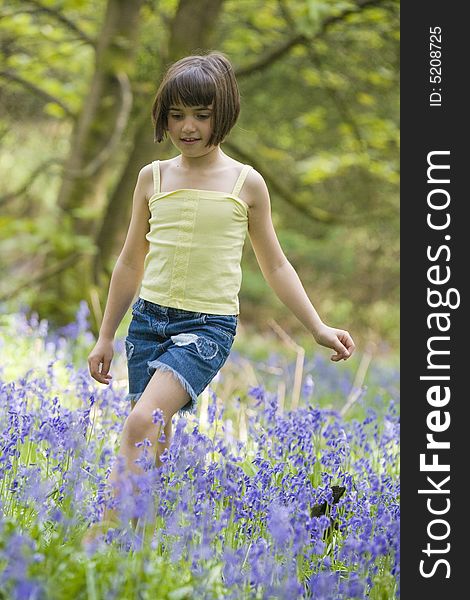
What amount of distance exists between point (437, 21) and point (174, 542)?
189 centimetres

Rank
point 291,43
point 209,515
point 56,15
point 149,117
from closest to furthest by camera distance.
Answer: point 209,515 < point 149,117 < point 56,15 < point 291,43

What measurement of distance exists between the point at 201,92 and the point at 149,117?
3.84 meters

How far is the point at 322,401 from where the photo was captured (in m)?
6.25

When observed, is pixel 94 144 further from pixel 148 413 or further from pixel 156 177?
pixel 148 413

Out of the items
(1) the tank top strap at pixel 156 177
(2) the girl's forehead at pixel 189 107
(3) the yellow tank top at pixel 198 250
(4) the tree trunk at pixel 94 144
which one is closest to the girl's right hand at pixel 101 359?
(3) the yellow tank top at pixel 198 250

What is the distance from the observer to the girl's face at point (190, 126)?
282cm

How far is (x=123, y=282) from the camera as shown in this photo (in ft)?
10.2

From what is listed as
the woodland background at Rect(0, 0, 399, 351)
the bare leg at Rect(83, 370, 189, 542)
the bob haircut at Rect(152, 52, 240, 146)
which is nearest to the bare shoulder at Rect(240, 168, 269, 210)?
the bob haircut at Rect(152, 52, 240, 146)

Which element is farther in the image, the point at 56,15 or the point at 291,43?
the point at 291,43

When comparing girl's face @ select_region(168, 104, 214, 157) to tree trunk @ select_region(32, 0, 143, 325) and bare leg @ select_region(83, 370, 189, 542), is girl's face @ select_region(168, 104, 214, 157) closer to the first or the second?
bare leg @ select_region(83, 370, 189, 542)

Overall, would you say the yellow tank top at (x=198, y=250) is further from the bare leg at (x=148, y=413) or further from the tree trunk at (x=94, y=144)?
the tree trunk at (x=94, y=144)

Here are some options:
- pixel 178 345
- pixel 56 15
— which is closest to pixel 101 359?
pixel 178 345

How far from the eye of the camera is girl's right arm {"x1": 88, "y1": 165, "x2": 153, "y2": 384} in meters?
3.06

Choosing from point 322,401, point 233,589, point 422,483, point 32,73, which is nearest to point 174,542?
point 233,589
